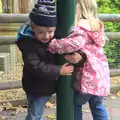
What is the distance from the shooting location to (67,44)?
2326 millimetres

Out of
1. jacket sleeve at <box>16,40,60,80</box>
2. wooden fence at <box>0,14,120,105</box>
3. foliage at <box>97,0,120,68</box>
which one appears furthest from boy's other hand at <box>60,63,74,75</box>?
foliage at <box>97,0,120,68</box>

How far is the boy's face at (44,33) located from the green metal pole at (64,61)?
0.43 ft

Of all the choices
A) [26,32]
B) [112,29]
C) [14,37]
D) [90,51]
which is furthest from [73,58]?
[112,29]

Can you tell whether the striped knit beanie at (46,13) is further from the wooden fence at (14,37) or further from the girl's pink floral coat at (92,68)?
the wooden fence at (14,37)

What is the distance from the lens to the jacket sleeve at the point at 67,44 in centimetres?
233

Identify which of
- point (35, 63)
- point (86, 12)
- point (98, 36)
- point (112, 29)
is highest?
point (86, 12)

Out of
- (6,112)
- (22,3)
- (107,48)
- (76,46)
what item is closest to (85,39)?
(76,46)

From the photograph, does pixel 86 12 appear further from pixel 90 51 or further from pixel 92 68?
pixel 92 68

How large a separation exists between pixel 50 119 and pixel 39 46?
190cm

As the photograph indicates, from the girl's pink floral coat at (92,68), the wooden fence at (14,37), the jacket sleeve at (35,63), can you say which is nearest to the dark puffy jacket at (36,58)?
the jacket sleeve at (35,63)

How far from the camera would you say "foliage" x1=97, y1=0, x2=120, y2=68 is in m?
5.18

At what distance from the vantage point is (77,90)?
2826mm

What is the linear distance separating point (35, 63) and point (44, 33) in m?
0.24

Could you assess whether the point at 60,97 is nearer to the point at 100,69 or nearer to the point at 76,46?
the point at 76,46
